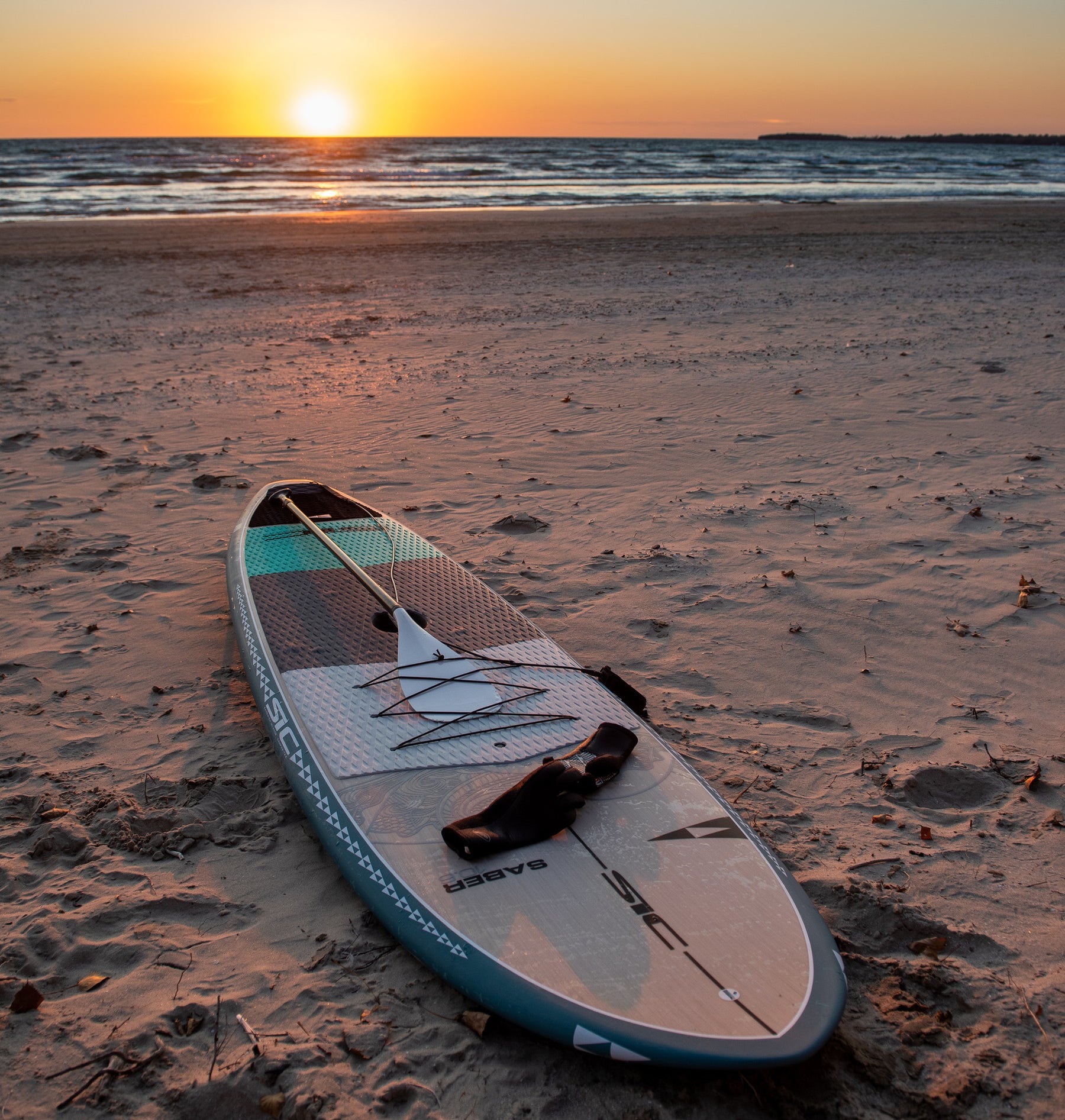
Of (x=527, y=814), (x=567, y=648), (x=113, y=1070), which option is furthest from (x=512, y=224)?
(x=113, y=1070)

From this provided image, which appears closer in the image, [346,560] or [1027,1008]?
[1027,1008]

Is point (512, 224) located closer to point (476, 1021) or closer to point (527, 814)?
point (527, 814)

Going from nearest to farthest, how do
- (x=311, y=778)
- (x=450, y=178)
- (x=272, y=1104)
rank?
(x=272, y=1104) < (x=311, y=778) < (x=450, y=178)

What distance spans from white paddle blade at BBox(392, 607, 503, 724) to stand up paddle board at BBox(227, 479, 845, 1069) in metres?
Result: 0.01

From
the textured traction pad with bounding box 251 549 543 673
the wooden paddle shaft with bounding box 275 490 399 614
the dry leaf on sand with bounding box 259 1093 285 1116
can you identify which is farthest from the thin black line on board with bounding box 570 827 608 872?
the wooden paddle shaft with bounding box 275 490 399 614

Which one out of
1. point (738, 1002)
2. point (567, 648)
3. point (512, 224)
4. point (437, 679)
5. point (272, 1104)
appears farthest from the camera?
point (512, 224)

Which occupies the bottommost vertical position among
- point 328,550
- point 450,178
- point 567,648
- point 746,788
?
point 746,788

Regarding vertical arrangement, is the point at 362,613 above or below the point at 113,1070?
above

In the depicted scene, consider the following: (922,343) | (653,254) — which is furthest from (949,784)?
(653,254)

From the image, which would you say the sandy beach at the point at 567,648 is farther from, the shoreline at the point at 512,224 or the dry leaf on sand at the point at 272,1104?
the shoreline at the point at 512,224

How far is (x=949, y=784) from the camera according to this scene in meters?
2.90

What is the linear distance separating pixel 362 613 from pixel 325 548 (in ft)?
2.40

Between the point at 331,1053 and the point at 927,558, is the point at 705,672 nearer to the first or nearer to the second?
the point at 927,558

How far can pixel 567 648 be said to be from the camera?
379 cm
